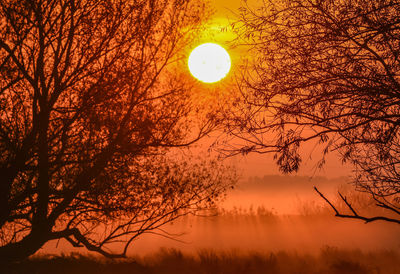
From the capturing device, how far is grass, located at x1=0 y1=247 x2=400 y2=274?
16641 mm

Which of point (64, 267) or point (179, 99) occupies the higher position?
point (179, 99)

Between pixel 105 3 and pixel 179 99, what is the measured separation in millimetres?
3996

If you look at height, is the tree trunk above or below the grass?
above

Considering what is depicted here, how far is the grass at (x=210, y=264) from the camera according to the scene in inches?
655

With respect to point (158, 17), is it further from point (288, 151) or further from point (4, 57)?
point (288, 151)

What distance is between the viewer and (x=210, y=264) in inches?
676

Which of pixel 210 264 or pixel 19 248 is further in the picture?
pixel 210 264

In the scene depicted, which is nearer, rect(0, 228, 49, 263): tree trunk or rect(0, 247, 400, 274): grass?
rect(0, 228, 49, 263): tree trunk

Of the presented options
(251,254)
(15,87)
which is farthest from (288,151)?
(251,254)

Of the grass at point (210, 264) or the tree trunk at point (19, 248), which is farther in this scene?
the grass at point (210, 264)

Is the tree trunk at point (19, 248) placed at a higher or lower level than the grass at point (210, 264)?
higher

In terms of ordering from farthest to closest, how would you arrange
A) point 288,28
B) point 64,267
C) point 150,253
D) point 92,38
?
point 150,253 → point 64,267 → point 92,38 → point 288,28

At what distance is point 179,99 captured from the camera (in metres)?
14.1

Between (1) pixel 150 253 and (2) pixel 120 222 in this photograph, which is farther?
(1) pixel 150 253
